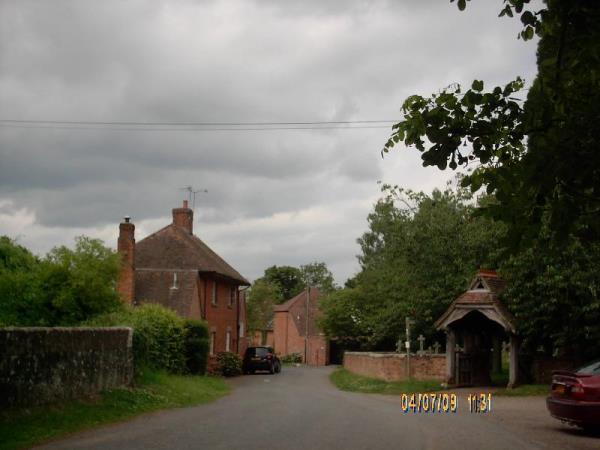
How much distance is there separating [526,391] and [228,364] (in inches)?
737

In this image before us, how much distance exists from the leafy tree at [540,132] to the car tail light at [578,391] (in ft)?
16.0

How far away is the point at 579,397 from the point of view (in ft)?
40.4

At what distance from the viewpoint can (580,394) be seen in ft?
40.3

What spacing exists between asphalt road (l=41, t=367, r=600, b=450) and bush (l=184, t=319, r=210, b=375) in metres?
10.9

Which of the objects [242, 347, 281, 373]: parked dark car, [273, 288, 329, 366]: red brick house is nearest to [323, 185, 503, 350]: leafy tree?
[242, 347, 281, 373]: parked dark car

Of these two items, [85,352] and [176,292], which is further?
[176,292]

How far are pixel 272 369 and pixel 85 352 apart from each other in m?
27.4

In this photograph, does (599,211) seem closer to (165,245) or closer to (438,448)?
(438,448)

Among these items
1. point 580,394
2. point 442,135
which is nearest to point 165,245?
point 580,394

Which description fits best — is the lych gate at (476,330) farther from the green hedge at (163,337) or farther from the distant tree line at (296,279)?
the distant tree line at (296,279)

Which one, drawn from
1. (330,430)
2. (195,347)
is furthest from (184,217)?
(330,430)

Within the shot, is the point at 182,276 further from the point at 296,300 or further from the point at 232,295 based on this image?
the point at 296,300
